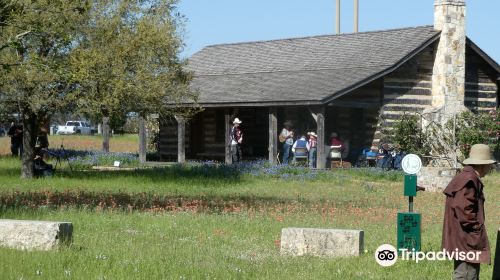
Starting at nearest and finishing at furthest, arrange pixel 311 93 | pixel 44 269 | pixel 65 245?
pixel 44 269
pixel 65 245
pixel 311 93

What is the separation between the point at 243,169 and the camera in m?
30.9

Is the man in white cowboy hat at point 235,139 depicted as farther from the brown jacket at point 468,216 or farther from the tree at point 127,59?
the brown jacket at point 468,216

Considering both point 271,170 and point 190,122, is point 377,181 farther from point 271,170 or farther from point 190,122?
point 190,122

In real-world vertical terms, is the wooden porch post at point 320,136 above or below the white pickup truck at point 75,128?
above

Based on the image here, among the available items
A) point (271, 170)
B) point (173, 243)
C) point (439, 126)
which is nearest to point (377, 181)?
point (271, 170)

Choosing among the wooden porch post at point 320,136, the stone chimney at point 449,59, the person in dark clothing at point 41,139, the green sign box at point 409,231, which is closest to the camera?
the green sign box at point 409,231

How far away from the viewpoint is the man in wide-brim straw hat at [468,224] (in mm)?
9406

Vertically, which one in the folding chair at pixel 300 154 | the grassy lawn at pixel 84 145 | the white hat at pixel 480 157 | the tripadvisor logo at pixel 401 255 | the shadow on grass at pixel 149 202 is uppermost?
the white hat at pixel 480 157

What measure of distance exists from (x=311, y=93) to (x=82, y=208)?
53.3 feet

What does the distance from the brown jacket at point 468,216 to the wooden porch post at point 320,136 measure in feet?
76.3

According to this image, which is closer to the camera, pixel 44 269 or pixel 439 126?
pixel 44 269

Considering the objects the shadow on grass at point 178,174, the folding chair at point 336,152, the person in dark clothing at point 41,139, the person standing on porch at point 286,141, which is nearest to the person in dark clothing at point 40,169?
the shadow on grass at point 178,174

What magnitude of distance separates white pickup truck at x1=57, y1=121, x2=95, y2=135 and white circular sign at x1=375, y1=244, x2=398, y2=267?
8391 cm

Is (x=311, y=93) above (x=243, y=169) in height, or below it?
above
